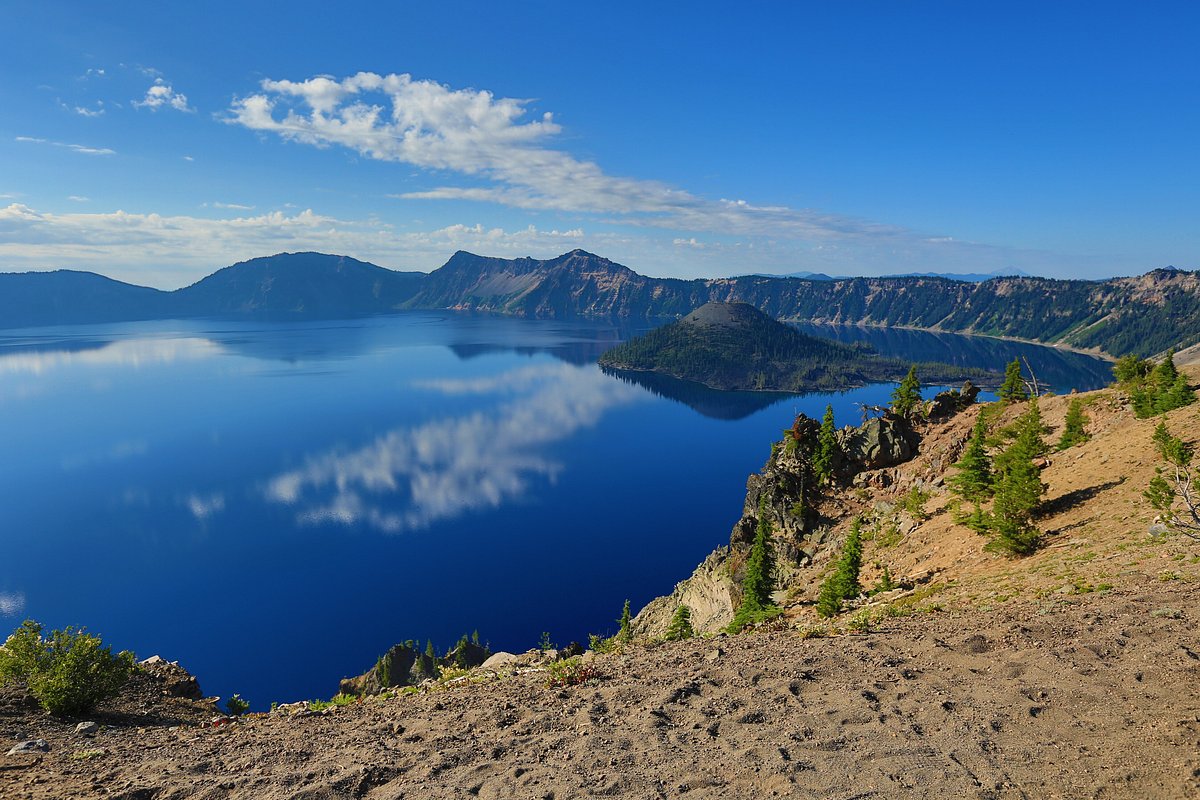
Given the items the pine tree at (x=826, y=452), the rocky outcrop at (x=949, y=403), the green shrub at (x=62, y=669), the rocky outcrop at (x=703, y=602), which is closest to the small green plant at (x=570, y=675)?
the green shrub at (x=62, y=669)

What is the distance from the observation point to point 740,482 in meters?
166

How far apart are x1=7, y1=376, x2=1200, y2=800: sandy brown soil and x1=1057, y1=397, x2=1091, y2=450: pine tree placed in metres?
25.2

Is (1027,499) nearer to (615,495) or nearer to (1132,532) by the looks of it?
(1132,532)

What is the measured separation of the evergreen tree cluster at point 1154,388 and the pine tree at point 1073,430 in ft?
11.8

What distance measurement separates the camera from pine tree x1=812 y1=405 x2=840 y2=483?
209 feet

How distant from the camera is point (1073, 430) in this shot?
155 ft

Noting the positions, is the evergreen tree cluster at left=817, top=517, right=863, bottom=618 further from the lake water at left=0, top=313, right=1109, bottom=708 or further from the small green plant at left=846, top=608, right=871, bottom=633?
the lake water at left=0, top=313, right=1109, bottom=708

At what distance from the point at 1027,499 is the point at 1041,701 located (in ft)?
70.1

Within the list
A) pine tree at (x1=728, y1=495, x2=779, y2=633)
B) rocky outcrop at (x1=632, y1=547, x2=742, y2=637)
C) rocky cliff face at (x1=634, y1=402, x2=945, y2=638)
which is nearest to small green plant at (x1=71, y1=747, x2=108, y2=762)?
pine tree at (x1=728, y1=495, x2=779, y2=633)

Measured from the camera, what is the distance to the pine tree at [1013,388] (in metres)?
63.1

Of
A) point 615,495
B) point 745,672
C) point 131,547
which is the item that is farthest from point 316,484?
point 745,672

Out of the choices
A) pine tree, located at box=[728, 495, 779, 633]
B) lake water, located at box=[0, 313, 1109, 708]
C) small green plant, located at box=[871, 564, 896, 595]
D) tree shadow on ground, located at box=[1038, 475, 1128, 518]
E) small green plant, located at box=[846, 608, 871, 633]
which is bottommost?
lake water, located at box=[0, 313, 1109, 708]

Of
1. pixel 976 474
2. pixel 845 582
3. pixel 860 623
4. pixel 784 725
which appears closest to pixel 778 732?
pixel 784 725

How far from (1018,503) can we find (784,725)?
86.5 ft
